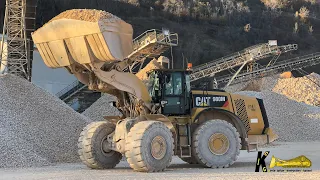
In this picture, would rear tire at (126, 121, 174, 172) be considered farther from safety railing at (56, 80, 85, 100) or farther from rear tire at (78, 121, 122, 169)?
safety railing at (56, 80, 85, 100)

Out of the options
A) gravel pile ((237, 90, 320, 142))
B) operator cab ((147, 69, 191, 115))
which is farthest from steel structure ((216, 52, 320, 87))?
operator cab ((147, 69, 191, 115))

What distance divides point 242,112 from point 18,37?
18117 mm

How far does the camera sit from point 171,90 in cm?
1013

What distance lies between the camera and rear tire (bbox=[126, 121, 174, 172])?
28.6 feet

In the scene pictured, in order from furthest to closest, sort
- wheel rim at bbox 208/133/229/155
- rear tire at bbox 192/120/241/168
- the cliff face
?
the cliff face → wheel rim at bbox 208/133/229/155 → rear tire at bbox 192/120/241/168

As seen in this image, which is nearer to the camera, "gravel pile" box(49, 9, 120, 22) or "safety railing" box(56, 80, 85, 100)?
"gravel pile" box(49, 9, 120, 22)

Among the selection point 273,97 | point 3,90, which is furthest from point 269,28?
point 3,90

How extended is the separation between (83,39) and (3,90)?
6965 mm

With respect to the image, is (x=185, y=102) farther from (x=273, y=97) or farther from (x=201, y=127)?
(x=273, y=97)

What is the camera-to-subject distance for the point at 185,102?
33.4 ft

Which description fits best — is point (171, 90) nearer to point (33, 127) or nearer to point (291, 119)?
point (33, 127)

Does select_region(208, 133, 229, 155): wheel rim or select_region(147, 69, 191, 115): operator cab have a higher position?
select_region(147, 69, 191, 115): operator cab

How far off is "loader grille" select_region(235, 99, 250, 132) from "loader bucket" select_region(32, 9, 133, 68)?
324cm
